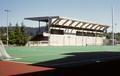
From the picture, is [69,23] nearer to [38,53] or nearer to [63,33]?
[63,33]

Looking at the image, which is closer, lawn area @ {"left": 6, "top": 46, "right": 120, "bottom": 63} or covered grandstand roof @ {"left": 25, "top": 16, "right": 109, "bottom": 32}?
lawn area @ {"left": 6, "top": 46, "right": 120, "bottom": 63}

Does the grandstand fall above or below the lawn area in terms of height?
above

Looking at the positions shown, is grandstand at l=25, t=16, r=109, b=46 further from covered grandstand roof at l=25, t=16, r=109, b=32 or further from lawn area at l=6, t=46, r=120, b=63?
lawn area at l=6, t=46, r=120, b=63

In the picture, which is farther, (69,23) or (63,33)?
(69,23)

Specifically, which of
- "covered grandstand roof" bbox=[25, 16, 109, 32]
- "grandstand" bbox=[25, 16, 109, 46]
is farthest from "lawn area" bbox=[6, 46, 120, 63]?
"covered grandstand roof" bbox=[25, 16, 109, 32]

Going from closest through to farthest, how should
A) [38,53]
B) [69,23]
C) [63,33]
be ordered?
[38,53], [63,33], [69,23]

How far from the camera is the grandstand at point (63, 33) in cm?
6397

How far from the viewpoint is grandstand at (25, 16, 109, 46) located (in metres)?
64.0

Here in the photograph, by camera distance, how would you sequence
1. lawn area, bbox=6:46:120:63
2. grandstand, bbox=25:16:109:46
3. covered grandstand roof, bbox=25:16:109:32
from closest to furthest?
1. lawn area, bbox=6:46:120:63
2. grandstand, bbox=25:16:109:46
3. covered grandstand roof, bbox=25:16:109:32

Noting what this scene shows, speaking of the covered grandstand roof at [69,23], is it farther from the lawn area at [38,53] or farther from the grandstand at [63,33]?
the lawn area at [38,53]

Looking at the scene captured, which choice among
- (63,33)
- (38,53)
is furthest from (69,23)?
(38,53)

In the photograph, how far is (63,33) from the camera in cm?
7225

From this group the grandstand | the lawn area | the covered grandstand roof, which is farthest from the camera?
the covered grandstand roof

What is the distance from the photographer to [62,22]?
6962cm
